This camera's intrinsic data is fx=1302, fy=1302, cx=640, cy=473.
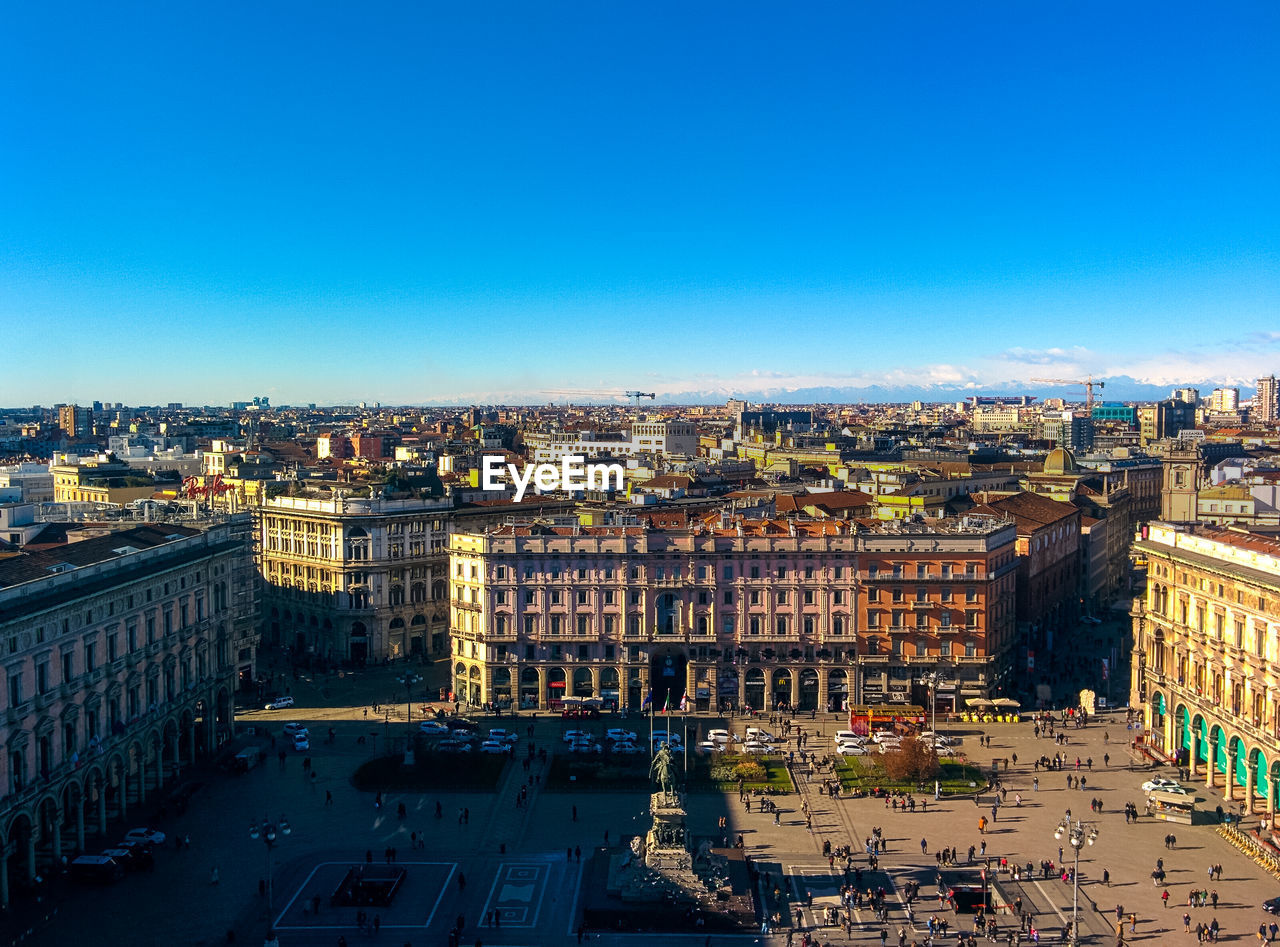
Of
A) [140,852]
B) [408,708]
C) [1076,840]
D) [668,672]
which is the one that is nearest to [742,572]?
[668,672]

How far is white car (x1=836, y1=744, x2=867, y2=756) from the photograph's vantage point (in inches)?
3307

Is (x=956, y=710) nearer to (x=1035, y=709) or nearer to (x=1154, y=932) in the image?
(x=1035, y=709)

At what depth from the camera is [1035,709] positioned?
3814 inches

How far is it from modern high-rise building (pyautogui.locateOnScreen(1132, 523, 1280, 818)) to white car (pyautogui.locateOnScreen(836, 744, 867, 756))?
60.4 ft

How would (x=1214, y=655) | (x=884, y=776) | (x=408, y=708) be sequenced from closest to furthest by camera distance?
1. (x=1214, y=655)
2. (x=884, y=776)
3. (x=408, y=708)

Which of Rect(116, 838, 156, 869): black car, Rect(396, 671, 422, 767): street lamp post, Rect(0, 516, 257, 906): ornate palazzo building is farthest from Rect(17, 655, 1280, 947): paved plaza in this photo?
Rect(0, 516, 257, 906): ornate palazzo building

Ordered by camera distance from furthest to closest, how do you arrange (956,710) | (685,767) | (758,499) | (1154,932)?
(758,499), (956,710), (685,767), (1154,932)

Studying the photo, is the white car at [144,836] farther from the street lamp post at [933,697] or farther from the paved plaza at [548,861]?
the street lamp post at [933,697]

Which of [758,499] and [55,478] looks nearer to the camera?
[758,499]

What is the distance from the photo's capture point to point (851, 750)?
277ft

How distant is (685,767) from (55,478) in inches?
4405

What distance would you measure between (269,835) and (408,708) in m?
32.3

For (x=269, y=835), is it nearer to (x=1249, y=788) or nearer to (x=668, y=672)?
(x=668, y=672)

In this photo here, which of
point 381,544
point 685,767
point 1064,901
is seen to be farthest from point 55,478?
point 1064,901
